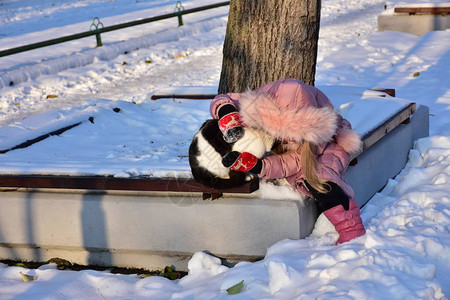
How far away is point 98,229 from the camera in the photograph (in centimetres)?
406

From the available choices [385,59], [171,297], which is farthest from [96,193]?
[385,59]

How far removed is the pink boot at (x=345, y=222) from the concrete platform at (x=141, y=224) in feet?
0.47

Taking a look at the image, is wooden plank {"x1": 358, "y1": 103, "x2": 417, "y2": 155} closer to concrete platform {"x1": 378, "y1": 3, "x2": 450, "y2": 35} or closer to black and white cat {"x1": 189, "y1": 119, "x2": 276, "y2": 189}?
black and white cat {"x1": 189, "y1": 119, "x2": 276, "y2": 189}

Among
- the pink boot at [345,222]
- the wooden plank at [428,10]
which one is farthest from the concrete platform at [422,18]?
the pink boot at [345,222]

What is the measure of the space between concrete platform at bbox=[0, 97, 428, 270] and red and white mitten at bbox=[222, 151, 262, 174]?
196mm

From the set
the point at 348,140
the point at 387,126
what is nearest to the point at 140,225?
the point at 348,140

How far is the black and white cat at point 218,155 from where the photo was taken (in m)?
3.69

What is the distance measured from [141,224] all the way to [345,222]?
1.18 metres

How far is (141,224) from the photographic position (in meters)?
3.99

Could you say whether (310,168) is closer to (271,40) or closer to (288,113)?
(288,113)

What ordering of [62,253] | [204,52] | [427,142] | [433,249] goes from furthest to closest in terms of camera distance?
[204,52]
[427,142]
[62,253]
[433,249]

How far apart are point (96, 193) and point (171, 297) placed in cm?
86

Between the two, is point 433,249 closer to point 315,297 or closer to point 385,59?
point 315,297

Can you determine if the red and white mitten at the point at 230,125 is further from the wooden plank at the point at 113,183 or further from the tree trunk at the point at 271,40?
the tree trunk at the point at 271,40
